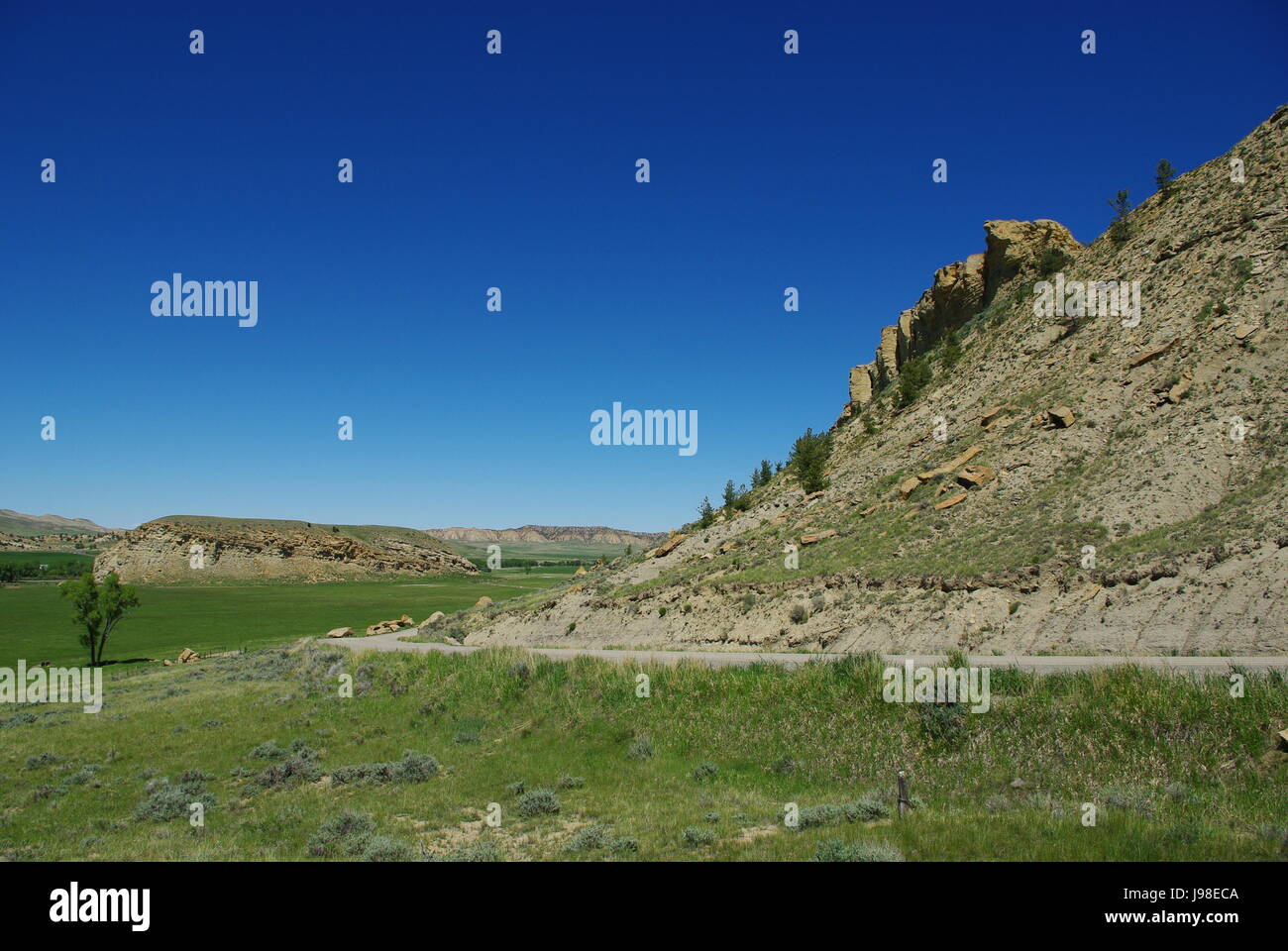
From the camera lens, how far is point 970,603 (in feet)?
85.5

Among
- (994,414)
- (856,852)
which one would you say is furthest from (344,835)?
(994,414)

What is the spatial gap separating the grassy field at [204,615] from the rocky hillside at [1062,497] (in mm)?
30391

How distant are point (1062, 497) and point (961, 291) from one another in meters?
39.4

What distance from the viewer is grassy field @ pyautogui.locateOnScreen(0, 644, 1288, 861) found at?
10.2 metres

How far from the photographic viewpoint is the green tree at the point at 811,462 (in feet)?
162

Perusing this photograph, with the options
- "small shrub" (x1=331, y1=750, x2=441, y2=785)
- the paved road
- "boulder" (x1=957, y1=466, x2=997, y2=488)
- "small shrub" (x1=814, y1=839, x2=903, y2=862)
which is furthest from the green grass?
"small shrub" (x1=814, y1=839, x2=903, y2=862)

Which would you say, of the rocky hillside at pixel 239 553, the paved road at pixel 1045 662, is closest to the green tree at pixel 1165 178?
the paved road at pixel 1045 662

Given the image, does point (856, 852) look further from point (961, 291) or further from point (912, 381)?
point (961, 291)

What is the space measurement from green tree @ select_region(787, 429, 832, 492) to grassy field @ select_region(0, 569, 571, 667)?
37508 millimetres

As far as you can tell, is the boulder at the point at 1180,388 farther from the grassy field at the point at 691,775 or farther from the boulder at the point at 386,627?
the boulder at the point at 386,627

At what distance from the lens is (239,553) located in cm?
14438
